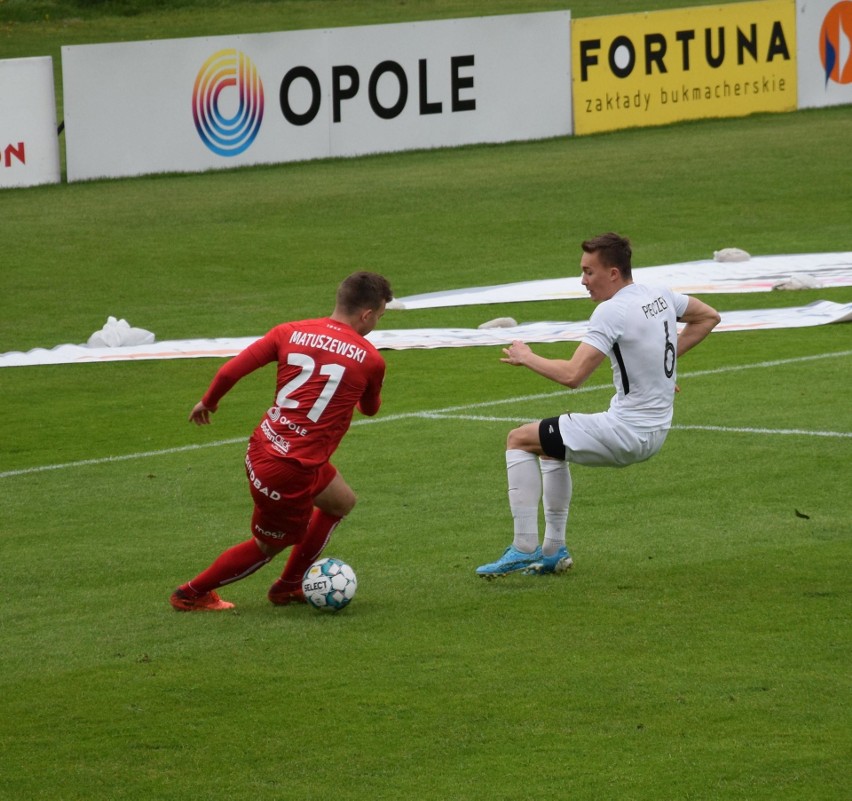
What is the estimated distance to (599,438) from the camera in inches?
331

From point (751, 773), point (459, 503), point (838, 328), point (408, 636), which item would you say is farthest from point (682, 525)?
point (838, 328)

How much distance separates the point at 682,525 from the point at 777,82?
1006 inches

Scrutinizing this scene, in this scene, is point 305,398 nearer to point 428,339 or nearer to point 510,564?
point 510,564

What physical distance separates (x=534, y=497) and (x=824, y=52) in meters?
27.5

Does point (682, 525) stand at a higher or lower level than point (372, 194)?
lower

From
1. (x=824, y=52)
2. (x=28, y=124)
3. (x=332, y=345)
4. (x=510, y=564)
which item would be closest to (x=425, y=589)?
(x=510, y=564)

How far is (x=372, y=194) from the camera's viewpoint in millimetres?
26688

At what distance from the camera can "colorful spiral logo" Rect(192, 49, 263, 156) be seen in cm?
2767

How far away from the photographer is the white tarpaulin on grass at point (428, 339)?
54.6 ft

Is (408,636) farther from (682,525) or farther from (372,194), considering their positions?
(372,194)

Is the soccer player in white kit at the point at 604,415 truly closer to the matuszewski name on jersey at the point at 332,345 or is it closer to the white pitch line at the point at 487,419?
the matuszewski name on jersey at the point at 332,345

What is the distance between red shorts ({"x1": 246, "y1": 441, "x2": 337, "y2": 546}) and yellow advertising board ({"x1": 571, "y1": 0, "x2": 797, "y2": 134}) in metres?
24.1

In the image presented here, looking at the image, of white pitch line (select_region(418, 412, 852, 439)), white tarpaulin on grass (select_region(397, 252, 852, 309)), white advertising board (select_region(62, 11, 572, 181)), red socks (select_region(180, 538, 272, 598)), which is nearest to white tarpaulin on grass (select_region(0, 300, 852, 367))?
white tarpaulin on grass (select_region(397, 252, 852, 309))

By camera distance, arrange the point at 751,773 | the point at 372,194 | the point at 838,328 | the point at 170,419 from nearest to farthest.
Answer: the point at 751,773
the point at 170,419
the point at 838,328
the point at 372,194
